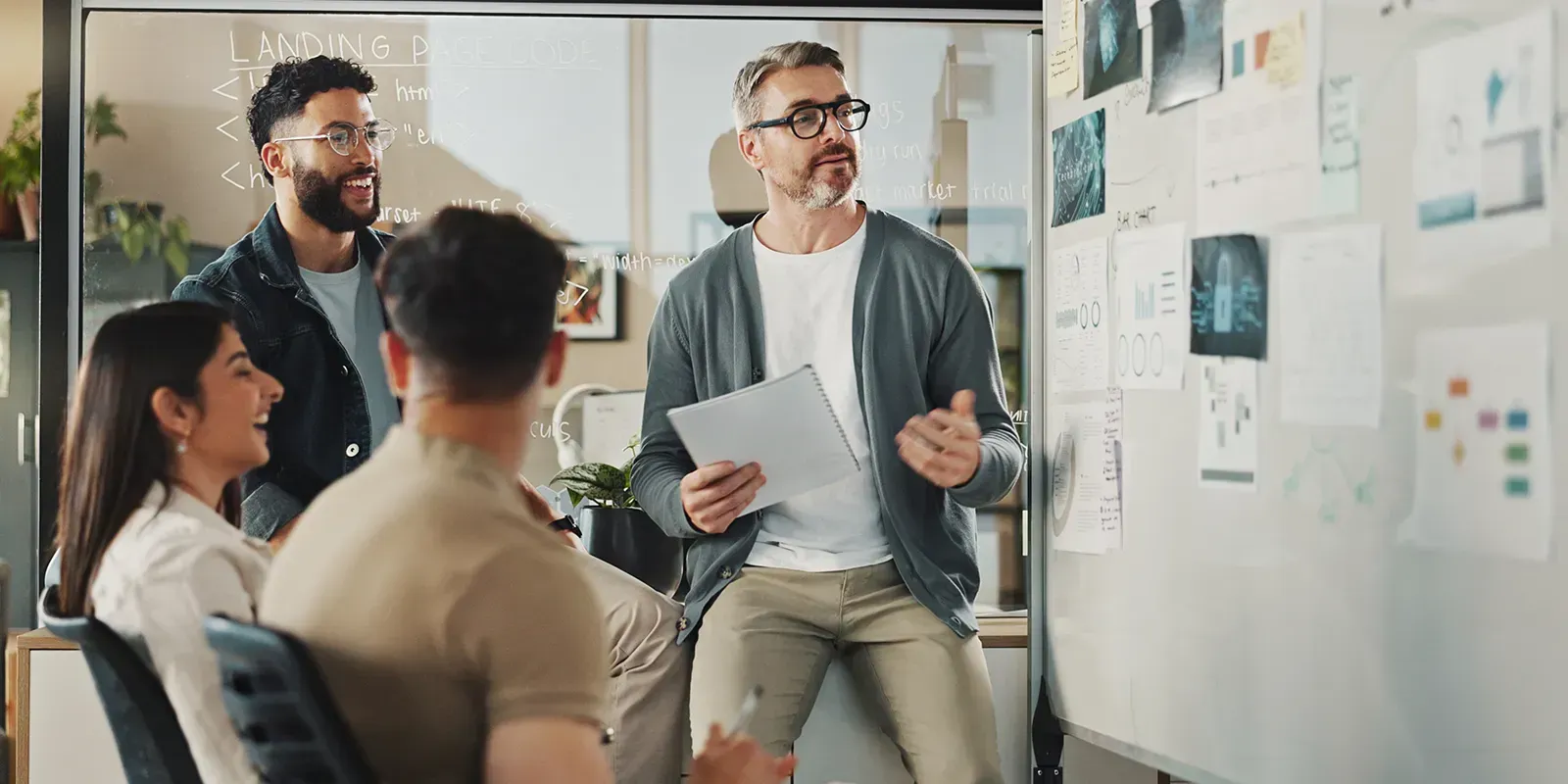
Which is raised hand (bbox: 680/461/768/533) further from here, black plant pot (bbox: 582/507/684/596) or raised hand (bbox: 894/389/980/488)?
black plant pot (bbox: 582/507/684/596)

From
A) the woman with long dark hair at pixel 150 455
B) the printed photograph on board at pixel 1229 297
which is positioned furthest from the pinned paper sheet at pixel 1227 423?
the woman with long dark hair at pixel 150 455

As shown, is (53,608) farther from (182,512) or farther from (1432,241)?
(1432,241)

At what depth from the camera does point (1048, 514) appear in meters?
2.36

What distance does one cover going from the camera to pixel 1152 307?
2.00 meters

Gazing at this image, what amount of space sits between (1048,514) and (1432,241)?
1.00 m

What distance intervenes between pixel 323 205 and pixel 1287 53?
1.64m

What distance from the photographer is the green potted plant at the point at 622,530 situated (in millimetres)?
2559

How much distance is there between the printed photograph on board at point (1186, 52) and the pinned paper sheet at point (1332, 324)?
11.7 inches

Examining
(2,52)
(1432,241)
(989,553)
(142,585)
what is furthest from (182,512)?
(2,52)

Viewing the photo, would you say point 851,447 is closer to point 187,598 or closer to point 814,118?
point 814,118

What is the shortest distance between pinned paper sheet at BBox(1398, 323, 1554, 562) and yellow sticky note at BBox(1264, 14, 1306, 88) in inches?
15.3

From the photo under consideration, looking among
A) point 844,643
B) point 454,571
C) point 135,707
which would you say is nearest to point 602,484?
point 844,643

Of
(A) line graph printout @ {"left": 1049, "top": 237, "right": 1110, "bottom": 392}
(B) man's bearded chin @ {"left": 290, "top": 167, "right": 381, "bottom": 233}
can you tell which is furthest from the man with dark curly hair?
(A) line graph printout @ {"left": 1049, "top": 237, "right": 1110, "bottom": 392}

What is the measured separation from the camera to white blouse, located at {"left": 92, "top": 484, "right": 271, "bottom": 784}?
0.88 meters
